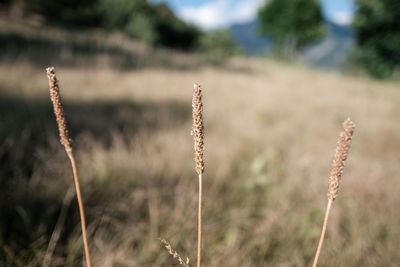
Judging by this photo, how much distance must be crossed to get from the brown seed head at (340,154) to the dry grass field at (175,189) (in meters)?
0.90

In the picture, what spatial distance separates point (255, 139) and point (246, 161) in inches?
28.9

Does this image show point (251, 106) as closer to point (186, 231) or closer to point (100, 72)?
point (100, 72)

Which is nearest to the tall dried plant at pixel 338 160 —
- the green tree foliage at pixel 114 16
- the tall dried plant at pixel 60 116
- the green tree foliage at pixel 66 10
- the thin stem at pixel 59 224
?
the tall dried plant at pixel 60 116

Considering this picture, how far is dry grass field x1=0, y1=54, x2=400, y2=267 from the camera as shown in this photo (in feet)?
Result: 4.49

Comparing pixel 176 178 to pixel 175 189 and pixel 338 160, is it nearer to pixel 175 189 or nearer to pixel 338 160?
pixel 175 189

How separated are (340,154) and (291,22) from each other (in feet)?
121

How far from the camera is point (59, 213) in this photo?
1.53 metres

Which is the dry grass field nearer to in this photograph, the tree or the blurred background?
the blurred background

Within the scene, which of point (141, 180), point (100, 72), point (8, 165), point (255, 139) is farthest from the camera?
point (100, 72)

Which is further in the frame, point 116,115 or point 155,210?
point 116,115

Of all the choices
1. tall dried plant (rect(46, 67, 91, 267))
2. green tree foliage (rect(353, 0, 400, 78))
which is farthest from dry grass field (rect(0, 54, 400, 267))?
green tree foliage (rect(353, 0, 400, 78))

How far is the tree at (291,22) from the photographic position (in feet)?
106

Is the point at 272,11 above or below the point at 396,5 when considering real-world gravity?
above

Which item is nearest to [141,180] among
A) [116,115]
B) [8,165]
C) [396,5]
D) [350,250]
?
[8,165]
